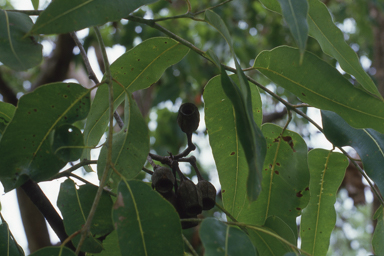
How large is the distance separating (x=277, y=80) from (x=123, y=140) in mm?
383

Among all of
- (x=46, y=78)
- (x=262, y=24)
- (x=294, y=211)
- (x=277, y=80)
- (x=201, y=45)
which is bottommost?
(x=294, y=211)

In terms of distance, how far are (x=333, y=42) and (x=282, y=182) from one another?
15.3 inches

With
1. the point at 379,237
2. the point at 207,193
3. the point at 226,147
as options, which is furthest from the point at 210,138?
the point at 379,237

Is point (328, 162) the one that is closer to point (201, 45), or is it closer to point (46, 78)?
point (46, 78)

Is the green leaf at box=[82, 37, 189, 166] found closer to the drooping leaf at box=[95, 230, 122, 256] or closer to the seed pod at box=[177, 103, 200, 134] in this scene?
the seed pod at box=[177, 103, 200, 134]

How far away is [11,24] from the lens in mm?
670

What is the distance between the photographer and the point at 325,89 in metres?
0.80

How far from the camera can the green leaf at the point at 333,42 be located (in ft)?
2.52

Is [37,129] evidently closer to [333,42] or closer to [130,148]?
[130,148]

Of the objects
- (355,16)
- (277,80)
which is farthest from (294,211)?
(355,16)

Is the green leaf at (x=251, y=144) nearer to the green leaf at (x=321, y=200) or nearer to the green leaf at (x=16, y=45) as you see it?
the green leaf at (x=16, y=45)

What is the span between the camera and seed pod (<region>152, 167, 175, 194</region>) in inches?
31.8

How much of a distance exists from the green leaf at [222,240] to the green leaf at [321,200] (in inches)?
19.8

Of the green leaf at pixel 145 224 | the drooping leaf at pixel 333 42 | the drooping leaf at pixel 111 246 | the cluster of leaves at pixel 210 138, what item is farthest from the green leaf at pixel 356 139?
the drooping leaf at pixel 111 246
